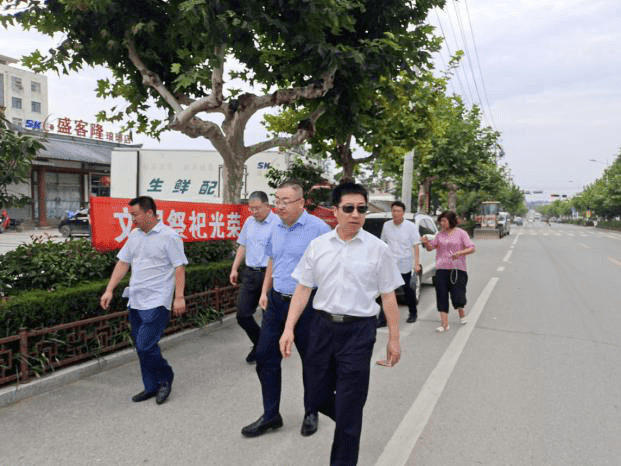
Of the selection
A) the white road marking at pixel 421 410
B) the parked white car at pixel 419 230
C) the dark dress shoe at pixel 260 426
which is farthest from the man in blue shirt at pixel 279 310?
the parked white car at pixel 419 230

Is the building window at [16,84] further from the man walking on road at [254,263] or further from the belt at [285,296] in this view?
the belt at [285,296]

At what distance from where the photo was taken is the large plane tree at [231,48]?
19.9 ft

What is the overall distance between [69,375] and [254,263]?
1.99m

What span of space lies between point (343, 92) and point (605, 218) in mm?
76191

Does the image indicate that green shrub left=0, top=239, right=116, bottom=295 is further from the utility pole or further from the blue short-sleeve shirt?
the utility pole

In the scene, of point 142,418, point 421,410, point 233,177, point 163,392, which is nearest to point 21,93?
point 233,177

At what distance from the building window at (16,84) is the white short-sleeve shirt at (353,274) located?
60.2 m

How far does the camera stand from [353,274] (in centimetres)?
264

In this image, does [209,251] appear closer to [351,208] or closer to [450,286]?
[450,286]

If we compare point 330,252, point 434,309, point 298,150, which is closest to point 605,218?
point 298,150

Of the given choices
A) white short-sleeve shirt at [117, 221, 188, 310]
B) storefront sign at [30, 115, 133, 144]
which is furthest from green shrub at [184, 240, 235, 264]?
storefront sign at [30, 115, 133, 144]

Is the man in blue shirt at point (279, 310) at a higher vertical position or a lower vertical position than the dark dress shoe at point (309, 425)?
higher

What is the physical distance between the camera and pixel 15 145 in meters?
4.16

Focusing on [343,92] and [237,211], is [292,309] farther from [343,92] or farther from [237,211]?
[343,92]
